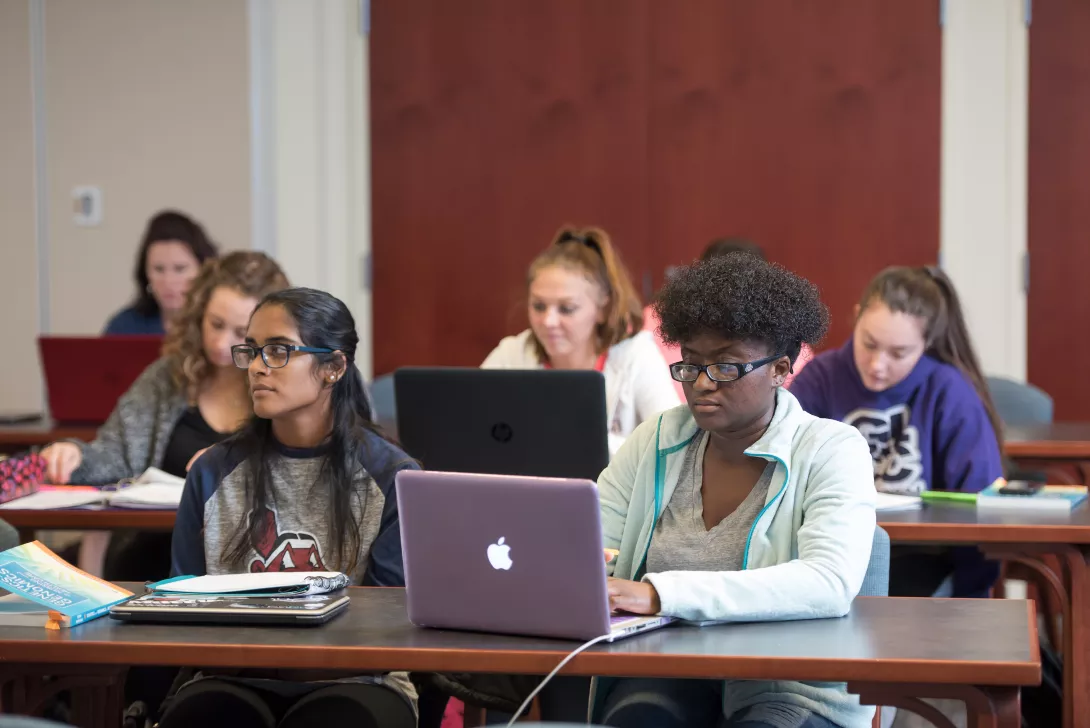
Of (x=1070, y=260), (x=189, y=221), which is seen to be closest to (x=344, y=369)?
(x=189, y=221)

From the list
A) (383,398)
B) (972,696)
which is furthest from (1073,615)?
(383,398)

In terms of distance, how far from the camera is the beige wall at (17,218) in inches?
215

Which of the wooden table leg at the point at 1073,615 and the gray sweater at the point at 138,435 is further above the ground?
the gray sweater at the point at 138,435

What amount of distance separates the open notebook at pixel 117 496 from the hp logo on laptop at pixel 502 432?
705 mm

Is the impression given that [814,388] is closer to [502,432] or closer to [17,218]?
[502,432]

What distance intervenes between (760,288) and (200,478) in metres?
1.08

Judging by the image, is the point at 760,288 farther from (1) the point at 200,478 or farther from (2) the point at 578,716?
(1) the point at 200,478

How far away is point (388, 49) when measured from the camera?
5461mm

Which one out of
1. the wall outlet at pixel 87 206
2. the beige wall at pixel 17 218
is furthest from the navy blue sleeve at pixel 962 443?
the beige wall at pixel 17 218

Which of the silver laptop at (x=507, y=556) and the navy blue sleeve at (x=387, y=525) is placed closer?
the silver laptop at (x=507, y=556)

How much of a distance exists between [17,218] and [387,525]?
387cm

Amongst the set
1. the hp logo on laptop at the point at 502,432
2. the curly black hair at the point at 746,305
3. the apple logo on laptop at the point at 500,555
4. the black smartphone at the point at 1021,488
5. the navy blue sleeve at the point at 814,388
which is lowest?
the black smartphone at the point at 1021,488

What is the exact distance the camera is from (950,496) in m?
2.90

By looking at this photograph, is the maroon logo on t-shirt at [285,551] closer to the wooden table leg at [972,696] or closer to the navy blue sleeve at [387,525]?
the navy blue sleeve at [387,525]
